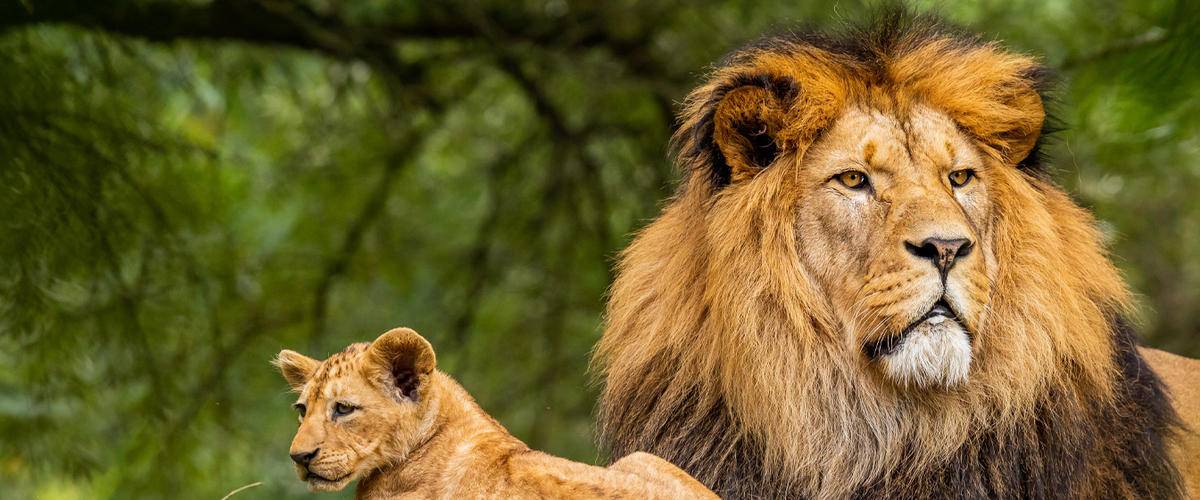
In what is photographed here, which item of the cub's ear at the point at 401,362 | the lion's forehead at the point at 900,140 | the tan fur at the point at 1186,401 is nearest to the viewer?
the cub's ear at the point at 401,362

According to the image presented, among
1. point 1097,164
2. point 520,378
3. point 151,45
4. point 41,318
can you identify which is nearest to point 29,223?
point 41,318

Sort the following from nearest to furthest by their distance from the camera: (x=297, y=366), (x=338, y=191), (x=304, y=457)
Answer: (x=304, y=457)
(x=297, y=366)
(x=338, y=191)

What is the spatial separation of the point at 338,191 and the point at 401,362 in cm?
540

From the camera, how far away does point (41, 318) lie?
5219mm

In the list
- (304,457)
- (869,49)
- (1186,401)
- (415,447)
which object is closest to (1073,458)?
(869,49)

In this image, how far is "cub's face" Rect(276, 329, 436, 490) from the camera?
3.09 metres

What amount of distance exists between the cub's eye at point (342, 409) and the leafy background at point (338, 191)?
6.28 feet

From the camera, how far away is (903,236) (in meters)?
3.26

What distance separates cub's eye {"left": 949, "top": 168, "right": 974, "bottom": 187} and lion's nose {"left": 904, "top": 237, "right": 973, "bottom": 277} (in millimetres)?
324

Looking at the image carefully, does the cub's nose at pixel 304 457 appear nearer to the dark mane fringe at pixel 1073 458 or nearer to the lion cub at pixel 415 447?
the lion cub at pixel 415 447

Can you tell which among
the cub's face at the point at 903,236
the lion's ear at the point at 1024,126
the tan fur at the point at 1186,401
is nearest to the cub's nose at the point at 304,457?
the cub's face at the point at 903,236

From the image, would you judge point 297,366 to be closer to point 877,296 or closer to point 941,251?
point 877,296

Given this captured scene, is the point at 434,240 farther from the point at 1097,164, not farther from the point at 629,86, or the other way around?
the point at 1097,164

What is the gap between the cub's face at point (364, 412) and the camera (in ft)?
10.2
